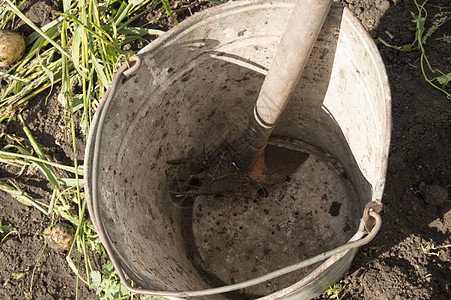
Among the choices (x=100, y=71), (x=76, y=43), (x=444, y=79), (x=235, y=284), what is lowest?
(x=444, y=79)

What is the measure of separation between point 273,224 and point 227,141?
1.67 feet

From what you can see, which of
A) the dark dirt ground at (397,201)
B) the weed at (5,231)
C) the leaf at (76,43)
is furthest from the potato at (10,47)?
the weed at (5,231)

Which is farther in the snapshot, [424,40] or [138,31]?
[138,31]

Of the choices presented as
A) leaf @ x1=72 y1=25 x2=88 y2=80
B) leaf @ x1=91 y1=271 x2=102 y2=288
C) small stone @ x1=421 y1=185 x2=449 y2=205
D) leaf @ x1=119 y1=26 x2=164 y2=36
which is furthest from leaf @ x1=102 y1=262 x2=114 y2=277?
small stone @ x1=421 y1=185 x2=449 y2=205

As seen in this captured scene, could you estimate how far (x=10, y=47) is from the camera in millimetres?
2291

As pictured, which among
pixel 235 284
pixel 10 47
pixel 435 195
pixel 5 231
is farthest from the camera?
pixel 10 47

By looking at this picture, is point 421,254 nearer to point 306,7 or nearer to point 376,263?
point 376,263

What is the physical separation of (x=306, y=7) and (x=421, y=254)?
128 centimetres

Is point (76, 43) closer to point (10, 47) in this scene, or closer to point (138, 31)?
point (138, 31)

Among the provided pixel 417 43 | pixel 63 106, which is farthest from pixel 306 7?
pixel 63 106

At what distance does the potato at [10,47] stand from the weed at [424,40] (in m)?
1.99

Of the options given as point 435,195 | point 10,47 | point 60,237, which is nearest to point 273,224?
point 435,195

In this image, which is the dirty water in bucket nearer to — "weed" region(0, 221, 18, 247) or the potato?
"weed" region(0, 221, 18, 247)

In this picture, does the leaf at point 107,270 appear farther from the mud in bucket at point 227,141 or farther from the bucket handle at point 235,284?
the bucket handle at point 235,284
